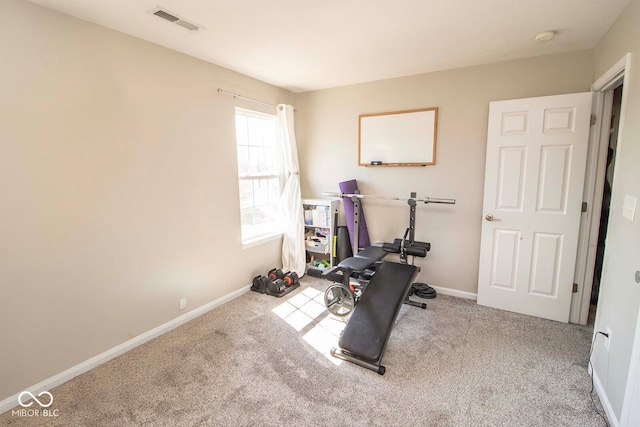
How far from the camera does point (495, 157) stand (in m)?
2.90

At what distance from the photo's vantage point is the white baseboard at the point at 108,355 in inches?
74.9

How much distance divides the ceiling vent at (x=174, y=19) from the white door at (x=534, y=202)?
2762mm

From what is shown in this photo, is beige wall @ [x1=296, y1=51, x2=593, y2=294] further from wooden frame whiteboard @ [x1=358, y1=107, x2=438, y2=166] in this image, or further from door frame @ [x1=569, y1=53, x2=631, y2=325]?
door frame @ [x1=569, y1=53, x2=631, y2=325]

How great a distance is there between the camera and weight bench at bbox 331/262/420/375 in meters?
2.17

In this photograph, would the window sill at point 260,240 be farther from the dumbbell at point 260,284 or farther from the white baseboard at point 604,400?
the white baseboard at point 604,400

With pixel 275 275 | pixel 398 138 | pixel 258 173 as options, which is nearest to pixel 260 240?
pixel 275 275

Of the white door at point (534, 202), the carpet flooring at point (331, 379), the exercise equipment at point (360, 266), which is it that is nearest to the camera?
the carpet flooring at point (331, 379)

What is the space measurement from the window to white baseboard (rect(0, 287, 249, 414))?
36.9 inches

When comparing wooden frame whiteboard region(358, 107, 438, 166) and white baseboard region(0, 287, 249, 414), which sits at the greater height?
wooden frame whiteboard region(358, 107, 438, 166)

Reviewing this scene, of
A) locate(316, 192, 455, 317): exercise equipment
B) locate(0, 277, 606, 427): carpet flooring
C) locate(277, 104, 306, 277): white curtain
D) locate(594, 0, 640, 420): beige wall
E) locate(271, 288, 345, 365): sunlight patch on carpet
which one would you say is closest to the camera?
locate(594, 0, 640, 420): beige wall

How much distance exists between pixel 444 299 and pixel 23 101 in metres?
3.91

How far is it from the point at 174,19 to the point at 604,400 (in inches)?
146

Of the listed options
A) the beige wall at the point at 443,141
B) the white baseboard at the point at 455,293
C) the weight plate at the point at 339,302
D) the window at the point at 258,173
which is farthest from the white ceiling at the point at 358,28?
the white baseboard at the point at 455,293

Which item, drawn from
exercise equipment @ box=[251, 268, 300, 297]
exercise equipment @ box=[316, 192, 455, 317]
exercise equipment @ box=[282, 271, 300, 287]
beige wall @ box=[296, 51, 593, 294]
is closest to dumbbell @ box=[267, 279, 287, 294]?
exercise equipment @ box=[251, 268, 300, 297]
